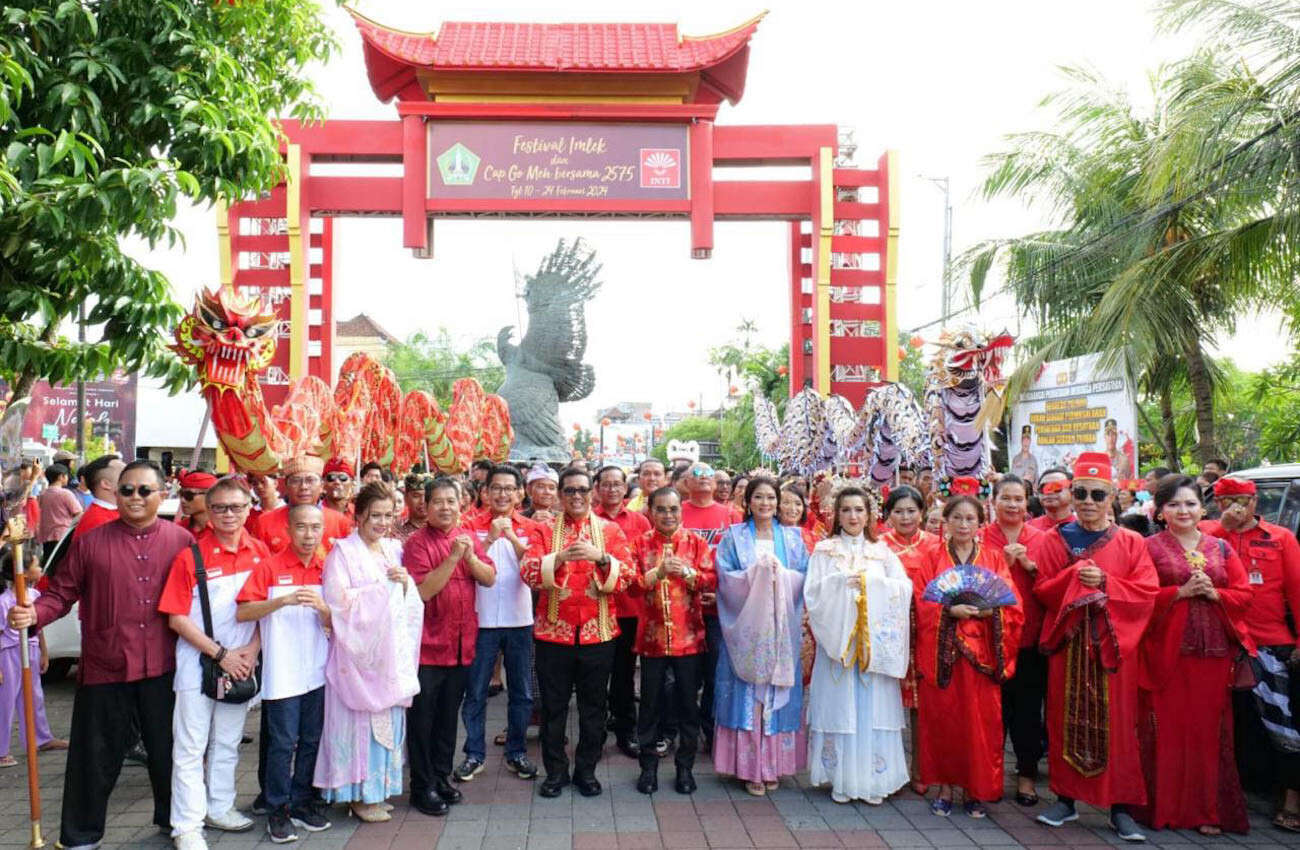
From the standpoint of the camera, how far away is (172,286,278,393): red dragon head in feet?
19.4

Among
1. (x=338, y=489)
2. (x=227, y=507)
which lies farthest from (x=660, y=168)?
(x=227, y=507)

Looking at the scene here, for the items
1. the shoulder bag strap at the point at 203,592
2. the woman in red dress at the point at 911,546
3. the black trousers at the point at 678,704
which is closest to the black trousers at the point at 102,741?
the shoulder bag strap at the point at 203,592

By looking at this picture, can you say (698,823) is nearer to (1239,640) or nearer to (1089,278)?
(1239,640)

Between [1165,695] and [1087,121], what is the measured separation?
9.51 meters

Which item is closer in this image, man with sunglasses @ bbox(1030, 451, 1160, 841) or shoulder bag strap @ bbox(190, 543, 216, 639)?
shoulder bag strap @ bbox(190, 543, 216, 639)

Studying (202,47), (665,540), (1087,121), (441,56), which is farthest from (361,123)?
(665,540)

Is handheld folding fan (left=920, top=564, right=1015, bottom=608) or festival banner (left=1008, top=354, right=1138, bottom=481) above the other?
festival banner (left=1008, top=354, right=1138, bottom=481)

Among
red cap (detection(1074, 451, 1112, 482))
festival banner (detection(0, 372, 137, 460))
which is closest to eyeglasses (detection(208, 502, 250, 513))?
red cap (detection(1074, 451, 1112, 482))

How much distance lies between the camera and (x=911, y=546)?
15.9 ft

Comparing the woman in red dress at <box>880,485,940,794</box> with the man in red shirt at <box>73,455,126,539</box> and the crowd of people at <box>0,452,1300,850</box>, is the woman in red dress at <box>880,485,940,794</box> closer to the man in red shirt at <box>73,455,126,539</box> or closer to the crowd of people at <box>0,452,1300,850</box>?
the crowd of people at <box>0,452,1300,850</box>

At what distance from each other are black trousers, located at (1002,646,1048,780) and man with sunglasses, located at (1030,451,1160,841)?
8.5 inches

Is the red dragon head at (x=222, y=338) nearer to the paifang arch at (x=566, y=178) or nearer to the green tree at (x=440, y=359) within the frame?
the paifang arch at (x=566, y=178)

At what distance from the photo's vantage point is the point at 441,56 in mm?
19281

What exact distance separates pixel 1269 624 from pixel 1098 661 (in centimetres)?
80
